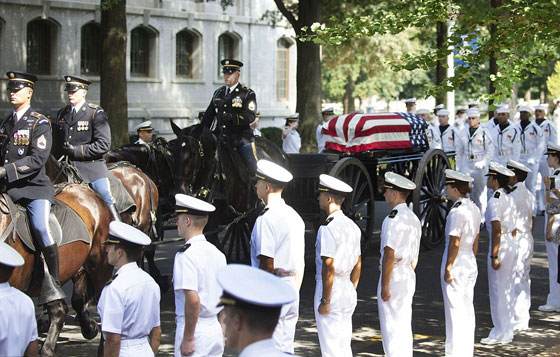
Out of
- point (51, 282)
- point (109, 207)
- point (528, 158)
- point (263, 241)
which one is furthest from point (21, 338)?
point (528, 158)

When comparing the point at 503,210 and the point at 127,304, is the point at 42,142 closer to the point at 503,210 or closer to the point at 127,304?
the point at 127,304

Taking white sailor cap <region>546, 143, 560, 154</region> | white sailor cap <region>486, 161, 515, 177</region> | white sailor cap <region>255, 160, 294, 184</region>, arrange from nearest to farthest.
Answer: white sailor cap <region>255, 160, 294, 184</region> < white sailor cap <region>486, 161, 515, 177</region> < white sailor cap <region>546, 143, 560, 154</region>

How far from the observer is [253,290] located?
344 cm

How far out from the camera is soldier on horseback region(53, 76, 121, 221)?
8875 millimetres

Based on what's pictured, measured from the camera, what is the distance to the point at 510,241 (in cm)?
938

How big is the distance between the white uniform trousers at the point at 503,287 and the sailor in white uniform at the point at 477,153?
6.91 meters

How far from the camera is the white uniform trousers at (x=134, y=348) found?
211 inches

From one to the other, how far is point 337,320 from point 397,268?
0.86 metres

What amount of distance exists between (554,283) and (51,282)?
5832 millimetres

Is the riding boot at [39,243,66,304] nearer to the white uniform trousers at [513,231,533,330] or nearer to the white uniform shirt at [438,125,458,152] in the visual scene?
the white uniform trousers at [513,231,533,330]

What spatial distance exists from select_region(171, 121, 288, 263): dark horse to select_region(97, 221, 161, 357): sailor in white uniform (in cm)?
554

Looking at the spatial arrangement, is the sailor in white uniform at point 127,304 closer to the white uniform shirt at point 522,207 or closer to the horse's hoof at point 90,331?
the horse's hoof at point 90,331

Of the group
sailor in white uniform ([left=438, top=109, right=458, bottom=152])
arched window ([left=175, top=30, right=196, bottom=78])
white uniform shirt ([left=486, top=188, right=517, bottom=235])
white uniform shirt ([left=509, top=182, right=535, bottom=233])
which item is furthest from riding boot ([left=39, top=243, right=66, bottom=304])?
arched window ([left=175, top=30, right=196, bottom=78])

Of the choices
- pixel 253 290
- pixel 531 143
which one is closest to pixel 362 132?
pixel 531 143
